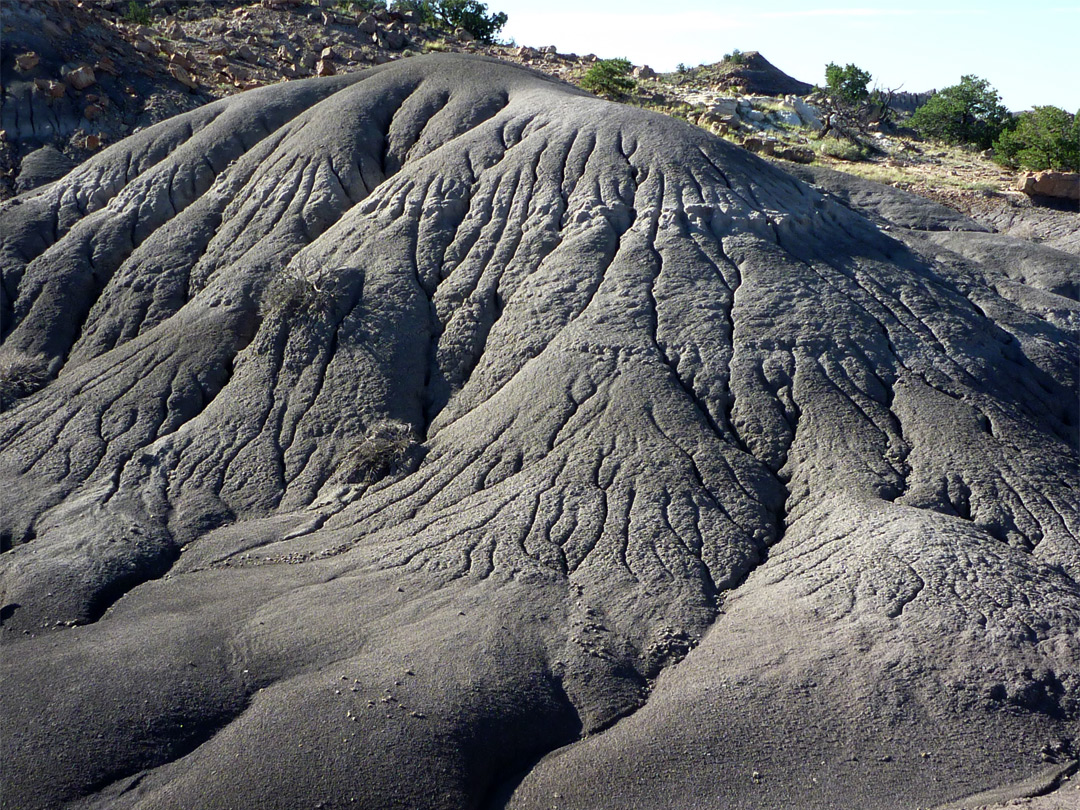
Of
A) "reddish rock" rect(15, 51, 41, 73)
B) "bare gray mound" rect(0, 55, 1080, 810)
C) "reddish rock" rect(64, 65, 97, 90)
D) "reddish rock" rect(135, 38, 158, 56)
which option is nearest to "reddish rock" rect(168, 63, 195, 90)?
"reddish rock" rect(135, 38, 158, 56)

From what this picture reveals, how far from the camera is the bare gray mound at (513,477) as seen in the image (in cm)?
698

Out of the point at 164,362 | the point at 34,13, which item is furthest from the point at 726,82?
the point at 164,362

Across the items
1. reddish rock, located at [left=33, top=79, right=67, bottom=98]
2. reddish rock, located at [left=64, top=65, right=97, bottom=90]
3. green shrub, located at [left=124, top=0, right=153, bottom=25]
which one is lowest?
reddish rock, located at [left=33, top=79, right=67, bottom=98]

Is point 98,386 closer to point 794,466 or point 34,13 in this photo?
point 794,466

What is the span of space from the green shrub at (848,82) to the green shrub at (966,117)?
2.60 meters

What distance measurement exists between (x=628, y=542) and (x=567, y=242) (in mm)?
4889

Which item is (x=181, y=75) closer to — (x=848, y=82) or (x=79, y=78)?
(x=79, y=78)

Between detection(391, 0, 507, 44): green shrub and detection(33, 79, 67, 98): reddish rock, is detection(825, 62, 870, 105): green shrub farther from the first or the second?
detection(33, 79, 67, 98): reddish rock

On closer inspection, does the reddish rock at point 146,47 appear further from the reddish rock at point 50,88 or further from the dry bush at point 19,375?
the dry bush at point 19,375

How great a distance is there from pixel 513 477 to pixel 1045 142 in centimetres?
1794

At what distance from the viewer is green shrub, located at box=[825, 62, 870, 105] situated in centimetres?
2900

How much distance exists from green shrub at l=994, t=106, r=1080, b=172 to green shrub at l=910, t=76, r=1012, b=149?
3.68 m

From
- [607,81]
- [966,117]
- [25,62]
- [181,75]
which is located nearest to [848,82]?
[966,117]

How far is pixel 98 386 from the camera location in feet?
41.0
